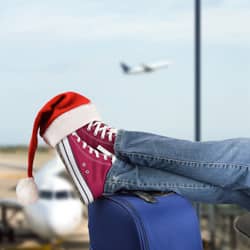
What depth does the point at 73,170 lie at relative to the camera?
0.94 metres

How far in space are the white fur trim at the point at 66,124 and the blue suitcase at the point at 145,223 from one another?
11cm

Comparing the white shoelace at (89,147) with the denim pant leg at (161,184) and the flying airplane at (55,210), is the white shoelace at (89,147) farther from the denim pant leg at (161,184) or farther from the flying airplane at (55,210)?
the flying airplane at (55,210)

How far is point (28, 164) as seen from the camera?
3.24 feet

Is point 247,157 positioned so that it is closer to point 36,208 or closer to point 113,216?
point 113,216

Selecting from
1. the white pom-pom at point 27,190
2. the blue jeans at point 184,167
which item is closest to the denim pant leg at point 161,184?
the blue jeans at point 184,167

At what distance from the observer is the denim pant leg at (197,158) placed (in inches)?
35.7

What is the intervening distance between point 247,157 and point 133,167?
0.54 feet

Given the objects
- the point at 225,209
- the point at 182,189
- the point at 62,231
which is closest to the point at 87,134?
the point at 182,189

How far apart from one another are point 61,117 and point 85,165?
0.08 m

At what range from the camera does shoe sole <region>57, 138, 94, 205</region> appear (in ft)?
3.04

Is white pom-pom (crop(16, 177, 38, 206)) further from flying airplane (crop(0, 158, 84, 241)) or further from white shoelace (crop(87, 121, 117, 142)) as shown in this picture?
flying airplane (crop(0, 158, 84, 241))

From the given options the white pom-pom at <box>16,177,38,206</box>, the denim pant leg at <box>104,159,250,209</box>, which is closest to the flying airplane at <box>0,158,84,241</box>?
the white pom-pom at <box>16,177,38,206</box>

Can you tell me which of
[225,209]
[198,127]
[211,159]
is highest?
[211,159]

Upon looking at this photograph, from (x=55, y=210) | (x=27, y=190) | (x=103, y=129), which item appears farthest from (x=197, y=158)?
(x=55, y=210)
